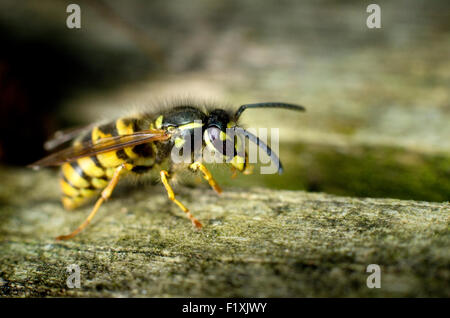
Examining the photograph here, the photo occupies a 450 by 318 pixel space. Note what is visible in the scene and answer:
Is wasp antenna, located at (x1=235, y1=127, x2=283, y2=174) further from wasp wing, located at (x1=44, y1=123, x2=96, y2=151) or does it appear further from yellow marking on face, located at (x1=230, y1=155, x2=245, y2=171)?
wasp wing, located at (x1=44, y1=123, x2=96, y2=151)

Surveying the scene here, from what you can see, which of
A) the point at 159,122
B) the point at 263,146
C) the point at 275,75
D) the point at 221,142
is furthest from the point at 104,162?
the point at 275,75

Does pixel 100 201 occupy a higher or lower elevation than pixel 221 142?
lower

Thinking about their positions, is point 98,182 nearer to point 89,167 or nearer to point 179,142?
point 89,167

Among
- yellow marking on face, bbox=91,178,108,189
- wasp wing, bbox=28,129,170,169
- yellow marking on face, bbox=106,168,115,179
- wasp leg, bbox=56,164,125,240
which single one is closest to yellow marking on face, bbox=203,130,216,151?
wasp wing, bbox=28,129,170,169

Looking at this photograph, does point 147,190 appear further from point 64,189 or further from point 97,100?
point 97,100

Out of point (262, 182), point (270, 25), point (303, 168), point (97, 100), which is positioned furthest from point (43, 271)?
point (270, 25)

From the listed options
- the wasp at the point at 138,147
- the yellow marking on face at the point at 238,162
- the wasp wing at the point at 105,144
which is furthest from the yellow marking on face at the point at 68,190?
the yellow marking on face at the point at 238,162

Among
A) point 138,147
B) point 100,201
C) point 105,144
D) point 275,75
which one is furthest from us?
point 275,75
